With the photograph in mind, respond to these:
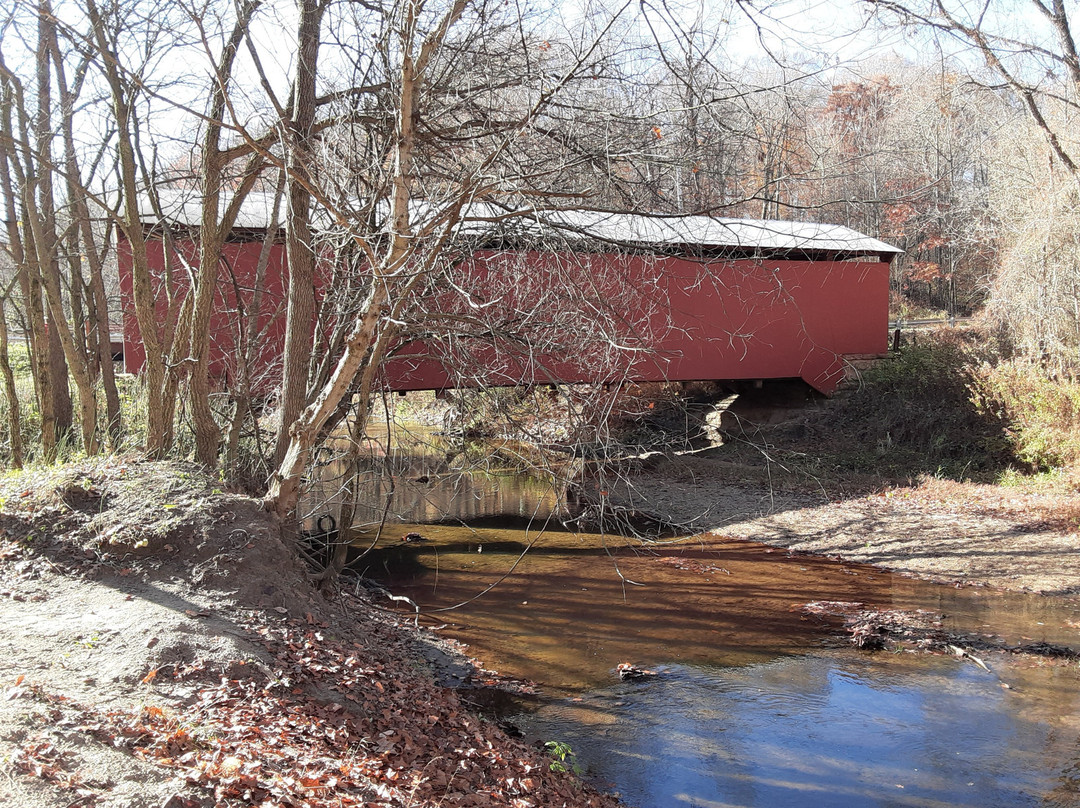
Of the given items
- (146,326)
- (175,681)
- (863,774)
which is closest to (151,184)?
(146,326)

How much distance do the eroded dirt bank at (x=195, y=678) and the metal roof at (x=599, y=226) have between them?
2334mm

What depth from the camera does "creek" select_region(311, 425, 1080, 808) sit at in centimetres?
462

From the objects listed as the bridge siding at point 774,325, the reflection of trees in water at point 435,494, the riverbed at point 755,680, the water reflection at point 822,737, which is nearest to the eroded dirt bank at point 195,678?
the water reflection at point 822,737

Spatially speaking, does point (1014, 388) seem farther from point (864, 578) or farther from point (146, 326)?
point (146, 326)

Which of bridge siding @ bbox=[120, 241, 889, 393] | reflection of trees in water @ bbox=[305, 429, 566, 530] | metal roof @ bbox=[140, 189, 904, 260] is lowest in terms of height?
reflection of trees in water @ bbox=[305, 429, 566, 530]

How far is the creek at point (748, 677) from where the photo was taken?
462cm

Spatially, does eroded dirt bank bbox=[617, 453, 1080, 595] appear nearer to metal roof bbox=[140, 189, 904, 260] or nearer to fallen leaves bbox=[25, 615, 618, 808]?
metal roof bbox=[140, 189, 904, 260]

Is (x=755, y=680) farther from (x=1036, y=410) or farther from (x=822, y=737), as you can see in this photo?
(x=1036, y=410)

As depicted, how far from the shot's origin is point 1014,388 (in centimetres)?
1130

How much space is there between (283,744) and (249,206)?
769 centimetres

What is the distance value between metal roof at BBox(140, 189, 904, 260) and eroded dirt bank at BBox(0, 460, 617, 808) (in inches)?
91.9

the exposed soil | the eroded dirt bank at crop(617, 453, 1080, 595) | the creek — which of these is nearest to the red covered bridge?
the eroded dirt bank at crop(617, 453, 1080, 595)

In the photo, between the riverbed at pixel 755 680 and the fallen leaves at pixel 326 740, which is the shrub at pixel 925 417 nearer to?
the riverbed at pixel 755 680

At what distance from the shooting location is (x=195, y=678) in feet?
12.4
